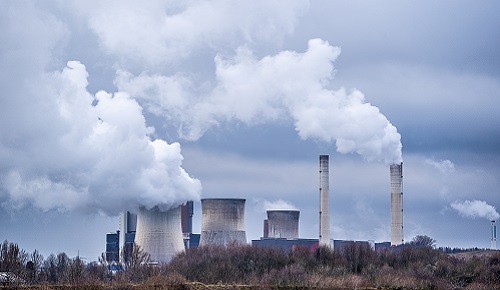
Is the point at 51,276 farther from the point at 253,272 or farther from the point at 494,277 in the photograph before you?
the point at 494,277

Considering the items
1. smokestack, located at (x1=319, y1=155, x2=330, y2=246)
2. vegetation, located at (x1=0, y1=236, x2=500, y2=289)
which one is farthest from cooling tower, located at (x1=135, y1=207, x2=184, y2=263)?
smokestack, located at (x1=319, y1=155, x2=330, y2=246)

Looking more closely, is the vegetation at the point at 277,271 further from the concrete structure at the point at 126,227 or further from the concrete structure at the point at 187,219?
the concrete structure at the point at 187,219

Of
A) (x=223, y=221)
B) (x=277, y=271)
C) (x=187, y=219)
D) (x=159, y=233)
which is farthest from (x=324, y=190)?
(x=277, y=271)

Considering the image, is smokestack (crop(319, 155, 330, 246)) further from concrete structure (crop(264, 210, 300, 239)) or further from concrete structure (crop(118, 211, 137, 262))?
concrete structure (crop(118, 211, 137, 262))

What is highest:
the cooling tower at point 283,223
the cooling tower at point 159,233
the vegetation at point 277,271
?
the cooling tower at point 283,223

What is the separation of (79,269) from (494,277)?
14.4 metres

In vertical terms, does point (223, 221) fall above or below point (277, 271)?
above

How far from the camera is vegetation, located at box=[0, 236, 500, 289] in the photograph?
27.5 meters

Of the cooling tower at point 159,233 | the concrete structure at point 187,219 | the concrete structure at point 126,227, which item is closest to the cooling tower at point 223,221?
the cooling tower at point 159,233

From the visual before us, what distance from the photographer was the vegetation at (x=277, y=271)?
27.5 metres

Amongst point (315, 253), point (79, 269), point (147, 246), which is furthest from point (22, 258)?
point (315, 253)

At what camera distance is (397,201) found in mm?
54938

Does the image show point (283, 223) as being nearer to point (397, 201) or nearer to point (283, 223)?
point (283, 223)

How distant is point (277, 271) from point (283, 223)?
2816 cm
